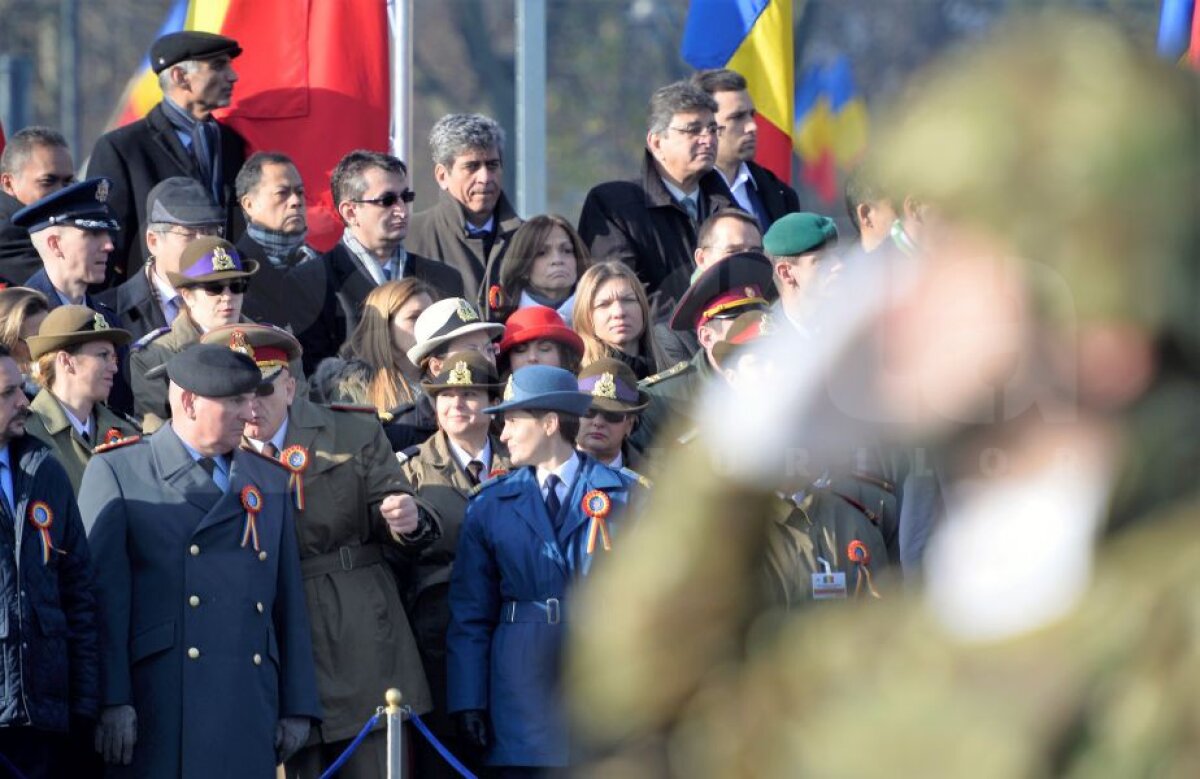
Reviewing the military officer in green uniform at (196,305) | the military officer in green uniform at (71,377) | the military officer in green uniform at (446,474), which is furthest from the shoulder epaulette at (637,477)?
the military officer in green uniform at (71,377)

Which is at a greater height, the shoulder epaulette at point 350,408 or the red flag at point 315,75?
the red flag at point 315,75

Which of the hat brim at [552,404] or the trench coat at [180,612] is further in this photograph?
the hat brim at [552,404]

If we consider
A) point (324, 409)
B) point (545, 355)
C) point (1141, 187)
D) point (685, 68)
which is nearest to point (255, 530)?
point (324, 409)

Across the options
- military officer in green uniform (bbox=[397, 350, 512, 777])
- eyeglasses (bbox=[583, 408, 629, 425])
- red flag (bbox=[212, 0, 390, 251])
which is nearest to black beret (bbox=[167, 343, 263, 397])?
military officer in green uniform (bbox=[397, 350, 512, 777])

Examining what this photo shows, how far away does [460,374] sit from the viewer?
Result: 777 centimetres

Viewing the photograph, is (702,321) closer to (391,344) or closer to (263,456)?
(391,344)

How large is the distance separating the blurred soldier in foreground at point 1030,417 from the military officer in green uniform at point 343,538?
5.22 meters

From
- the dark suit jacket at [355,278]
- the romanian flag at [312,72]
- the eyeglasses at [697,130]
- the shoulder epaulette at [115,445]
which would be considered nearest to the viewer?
the shoulder epaulette at [115,445]

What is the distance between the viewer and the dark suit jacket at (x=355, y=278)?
8.73 metres

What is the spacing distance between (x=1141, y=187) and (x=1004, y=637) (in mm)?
425

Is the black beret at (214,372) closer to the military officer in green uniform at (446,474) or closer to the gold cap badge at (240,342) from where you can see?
the gold cap badge at (240,342)

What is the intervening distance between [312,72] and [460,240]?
1.64 meters

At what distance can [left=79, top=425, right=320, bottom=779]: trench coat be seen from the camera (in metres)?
6.87

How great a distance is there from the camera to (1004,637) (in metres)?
2.03
